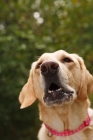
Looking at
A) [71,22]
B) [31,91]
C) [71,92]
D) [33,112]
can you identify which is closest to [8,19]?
[71,22]

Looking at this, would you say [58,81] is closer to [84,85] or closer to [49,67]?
[49,67]

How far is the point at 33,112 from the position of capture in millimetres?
7473

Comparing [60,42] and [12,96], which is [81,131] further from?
[60,42]

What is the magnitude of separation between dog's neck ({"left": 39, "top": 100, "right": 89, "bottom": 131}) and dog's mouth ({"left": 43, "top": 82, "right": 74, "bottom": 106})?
201 millimetres

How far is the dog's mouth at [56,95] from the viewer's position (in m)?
3.36

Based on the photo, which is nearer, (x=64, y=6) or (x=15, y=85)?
(x=15, y=85)

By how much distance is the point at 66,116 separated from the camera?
366 centimetres

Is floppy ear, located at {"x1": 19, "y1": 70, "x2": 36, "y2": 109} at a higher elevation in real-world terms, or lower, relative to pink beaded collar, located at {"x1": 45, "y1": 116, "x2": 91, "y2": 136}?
higher

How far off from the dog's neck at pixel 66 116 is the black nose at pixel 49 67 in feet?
1.66

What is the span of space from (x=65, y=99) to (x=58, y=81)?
0.70 feet

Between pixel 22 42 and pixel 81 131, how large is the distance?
11.0 ft

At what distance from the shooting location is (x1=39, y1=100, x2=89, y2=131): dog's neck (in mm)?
3607

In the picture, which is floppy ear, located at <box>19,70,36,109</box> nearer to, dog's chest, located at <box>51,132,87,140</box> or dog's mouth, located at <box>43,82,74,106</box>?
dog's mouth, located at <box>43,82,74,106</box>

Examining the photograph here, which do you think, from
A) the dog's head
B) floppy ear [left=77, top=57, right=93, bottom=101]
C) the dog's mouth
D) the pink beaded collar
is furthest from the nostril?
the pink beaded collar
